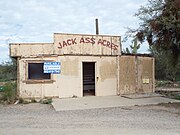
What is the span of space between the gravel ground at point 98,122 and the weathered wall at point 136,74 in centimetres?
685

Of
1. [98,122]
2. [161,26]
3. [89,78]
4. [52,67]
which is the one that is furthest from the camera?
[89,78]

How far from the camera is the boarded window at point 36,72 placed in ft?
64.6

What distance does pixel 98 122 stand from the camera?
35.2ft

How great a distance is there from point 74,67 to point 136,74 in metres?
4.68

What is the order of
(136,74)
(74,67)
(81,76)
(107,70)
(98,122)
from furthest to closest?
(136,74), (107,70), (81,76), (74,67), (98,122)

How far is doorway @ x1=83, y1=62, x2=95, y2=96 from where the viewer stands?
861 inches

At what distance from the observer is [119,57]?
21.3 metres

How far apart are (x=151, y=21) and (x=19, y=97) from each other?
9.24m

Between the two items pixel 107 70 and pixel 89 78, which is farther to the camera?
pixel 89 78

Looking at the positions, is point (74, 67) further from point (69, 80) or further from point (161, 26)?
point (161, 26)

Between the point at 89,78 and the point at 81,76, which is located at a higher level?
the point at 81,76

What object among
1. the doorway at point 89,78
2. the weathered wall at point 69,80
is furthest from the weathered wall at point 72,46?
the doorway at point 89,78

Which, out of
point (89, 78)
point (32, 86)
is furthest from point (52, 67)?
point (89, 78)

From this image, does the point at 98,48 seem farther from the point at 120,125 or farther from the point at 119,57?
the point at 120,125
